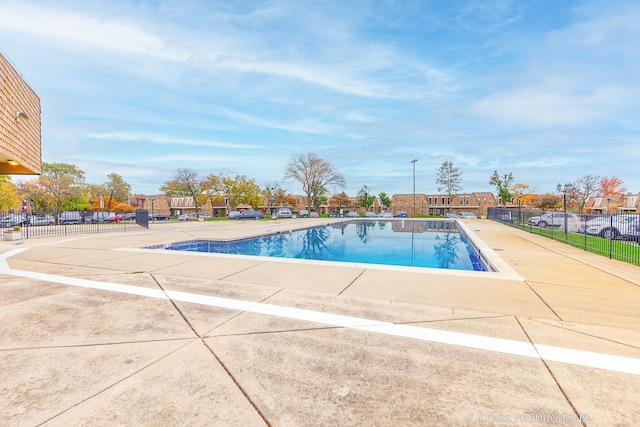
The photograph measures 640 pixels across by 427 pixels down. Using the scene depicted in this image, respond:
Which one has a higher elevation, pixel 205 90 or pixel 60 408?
pixel 205 90

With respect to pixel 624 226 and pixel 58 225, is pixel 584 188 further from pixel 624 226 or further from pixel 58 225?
pixel 58 225

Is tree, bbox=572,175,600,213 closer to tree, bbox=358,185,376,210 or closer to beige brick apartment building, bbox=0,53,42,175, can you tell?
tree, bbox=358,185,376,210

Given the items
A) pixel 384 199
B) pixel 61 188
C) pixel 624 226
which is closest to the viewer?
pixel 624 226

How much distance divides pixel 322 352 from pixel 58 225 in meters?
38.3

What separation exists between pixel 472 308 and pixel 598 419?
238 centimetres

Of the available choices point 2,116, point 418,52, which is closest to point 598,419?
Answer: point 2,116

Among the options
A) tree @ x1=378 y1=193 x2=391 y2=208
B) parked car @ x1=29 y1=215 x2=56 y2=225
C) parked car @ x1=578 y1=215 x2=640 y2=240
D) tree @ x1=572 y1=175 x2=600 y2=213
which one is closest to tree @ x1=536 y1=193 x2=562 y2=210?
tree @ x1=572 y1=175 x2=600 y2=213

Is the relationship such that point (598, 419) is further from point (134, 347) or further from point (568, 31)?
point (568, 31)

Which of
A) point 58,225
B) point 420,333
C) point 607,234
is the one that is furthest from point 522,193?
point 58,225

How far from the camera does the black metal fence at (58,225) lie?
59.1ft

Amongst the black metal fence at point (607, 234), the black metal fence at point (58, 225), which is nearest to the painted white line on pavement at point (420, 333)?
the black metal fence at point (607, 234)

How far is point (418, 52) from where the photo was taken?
20016mm

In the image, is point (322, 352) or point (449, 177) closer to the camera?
point (322, 352)

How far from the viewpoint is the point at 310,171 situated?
Result: 1934 inches
